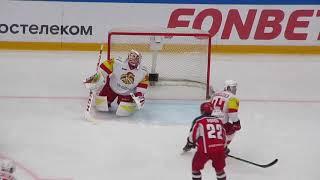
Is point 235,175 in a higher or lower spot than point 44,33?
lower

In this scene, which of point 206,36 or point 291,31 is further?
point 291,31

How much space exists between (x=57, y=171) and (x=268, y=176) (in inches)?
48.8

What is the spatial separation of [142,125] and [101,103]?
1.29 feet

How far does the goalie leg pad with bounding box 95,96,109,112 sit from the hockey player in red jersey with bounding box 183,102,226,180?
4.96 ft

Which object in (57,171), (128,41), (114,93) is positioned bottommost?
(57,171)

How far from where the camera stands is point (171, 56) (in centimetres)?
609

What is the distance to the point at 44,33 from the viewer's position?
6859 millimetres

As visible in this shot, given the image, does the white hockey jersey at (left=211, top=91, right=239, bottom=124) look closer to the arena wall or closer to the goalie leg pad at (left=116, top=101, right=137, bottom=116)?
the goalie leg pad at (left=116, top=101, right=137, bottom=116)

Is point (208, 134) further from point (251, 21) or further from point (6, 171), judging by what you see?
point (251, 21)

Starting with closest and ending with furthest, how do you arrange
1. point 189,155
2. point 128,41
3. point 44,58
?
1. point 189,155
2. point 128,41
3. point 44,58

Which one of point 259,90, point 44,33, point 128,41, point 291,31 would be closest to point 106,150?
point 128,41

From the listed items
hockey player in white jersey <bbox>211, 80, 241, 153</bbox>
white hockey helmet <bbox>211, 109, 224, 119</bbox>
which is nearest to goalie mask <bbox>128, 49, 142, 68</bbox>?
hockey player in white jersey <bbox>211, 80, 241, 153</bbox>

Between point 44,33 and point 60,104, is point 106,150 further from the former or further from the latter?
point 44,33

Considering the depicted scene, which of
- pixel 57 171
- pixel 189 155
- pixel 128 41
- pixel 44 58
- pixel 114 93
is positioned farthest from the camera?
pixel 44 58
